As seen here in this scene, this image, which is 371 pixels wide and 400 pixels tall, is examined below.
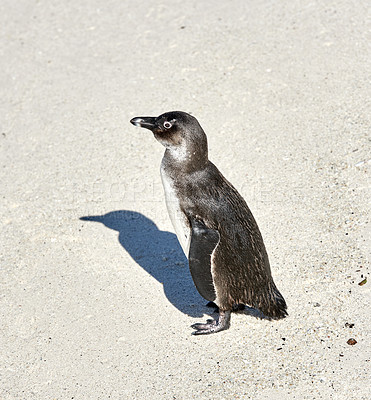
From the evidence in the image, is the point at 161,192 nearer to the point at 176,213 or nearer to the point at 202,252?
the point at 176,213

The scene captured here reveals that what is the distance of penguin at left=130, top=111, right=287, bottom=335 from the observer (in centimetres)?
414

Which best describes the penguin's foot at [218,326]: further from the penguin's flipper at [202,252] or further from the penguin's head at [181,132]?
the penguin's head at [181,132]

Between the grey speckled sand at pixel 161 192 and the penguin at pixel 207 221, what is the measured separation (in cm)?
46

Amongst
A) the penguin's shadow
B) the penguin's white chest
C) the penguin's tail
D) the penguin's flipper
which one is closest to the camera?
the penguin's flipper

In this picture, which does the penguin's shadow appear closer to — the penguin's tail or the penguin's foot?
the penguin's foot

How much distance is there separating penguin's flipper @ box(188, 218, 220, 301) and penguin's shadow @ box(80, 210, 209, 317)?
0.62 m

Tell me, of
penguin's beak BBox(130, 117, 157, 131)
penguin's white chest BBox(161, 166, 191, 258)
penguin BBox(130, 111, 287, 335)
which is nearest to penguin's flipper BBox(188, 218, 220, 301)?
penguin BBox(130, 111, 287, 335)

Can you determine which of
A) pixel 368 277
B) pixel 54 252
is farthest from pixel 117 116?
pixel 368 277

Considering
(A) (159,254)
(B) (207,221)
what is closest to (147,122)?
(B) (207,221)

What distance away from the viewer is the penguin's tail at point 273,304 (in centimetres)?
439

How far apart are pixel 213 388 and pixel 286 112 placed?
3.67 meters

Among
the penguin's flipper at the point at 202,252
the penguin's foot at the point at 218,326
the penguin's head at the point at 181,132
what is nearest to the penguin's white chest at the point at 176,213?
the penguin's flipper at the point at 202,252

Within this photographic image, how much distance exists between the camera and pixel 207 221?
4141 mm

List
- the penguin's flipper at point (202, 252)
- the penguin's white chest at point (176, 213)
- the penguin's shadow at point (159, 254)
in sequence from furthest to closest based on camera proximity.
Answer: the penguin's shadow at point (159, 254)
the penguin's white chest at point (176, 213)
the penguin's flipper at point (202, 252)
